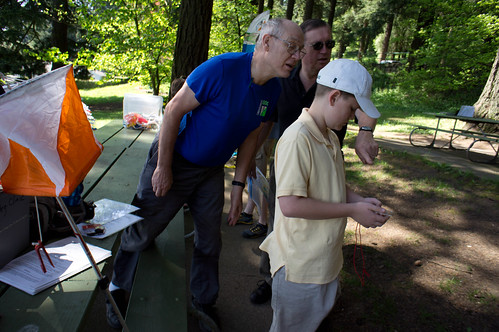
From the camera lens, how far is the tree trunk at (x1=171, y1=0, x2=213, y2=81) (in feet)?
15.4

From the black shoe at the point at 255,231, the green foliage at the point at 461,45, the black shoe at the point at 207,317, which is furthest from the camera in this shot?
the green foliage at the point at 461,45

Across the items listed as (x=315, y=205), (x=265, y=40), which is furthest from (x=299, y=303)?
(x=265, y=40)

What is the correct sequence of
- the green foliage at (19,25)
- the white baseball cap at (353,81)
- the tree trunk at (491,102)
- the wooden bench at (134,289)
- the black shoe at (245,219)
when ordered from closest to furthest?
the wooden bench at (134,289) < the white baseball cap at (353,81) < the black shoe at (245,219) < the tree trunk at (491,102) < the green foliage at (19,25)

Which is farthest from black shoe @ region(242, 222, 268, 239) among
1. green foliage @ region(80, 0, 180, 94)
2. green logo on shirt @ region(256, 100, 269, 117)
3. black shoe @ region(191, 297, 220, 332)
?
green foliage @ region(80, 0, 180, 94)

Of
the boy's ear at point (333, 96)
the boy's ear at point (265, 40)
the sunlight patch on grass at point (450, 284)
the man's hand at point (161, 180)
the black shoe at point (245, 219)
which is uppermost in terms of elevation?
the boy's ear at point (265, 40)

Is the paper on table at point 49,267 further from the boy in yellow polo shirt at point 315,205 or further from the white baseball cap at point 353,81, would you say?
the white baseball cap at point 353,81

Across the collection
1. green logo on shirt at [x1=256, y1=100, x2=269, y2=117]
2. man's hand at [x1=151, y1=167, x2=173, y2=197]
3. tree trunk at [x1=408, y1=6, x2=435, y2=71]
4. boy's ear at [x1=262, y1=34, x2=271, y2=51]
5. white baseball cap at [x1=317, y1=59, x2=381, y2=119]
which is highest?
tree trunk at [x1=408, y1=6, x2=435, y2=71]

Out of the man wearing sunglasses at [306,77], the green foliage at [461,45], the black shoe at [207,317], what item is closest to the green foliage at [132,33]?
the man wearing sunglasses at [306,77]

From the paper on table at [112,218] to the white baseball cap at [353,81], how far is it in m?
1.34

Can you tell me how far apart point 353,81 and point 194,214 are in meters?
1.35

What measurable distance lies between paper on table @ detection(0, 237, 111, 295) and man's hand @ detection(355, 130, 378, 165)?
149cm

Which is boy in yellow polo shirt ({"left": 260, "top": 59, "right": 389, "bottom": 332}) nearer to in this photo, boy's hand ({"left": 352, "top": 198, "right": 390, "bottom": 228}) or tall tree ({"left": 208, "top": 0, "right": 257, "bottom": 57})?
boy's hand ({"left": 352, "top": 198, "right": 390, "bottom": 228})

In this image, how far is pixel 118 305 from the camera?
2254 mm

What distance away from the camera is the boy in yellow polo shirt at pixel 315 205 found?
1.51m
